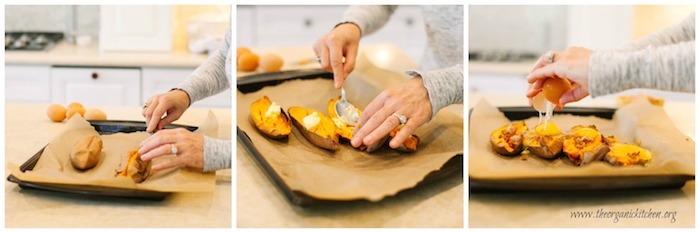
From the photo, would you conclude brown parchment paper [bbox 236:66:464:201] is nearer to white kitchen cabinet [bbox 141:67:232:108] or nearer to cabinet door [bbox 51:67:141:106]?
white kitchen cabinet [bbox 141:67:232:108]

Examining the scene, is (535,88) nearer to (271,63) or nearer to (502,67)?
(271,63)

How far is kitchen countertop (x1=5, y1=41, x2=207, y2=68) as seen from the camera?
1886 millimetres

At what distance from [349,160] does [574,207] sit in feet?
1.46

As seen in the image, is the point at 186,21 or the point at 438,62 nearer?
the point at 438,62

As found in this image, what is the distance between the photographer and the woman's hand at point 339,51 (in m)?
1.84

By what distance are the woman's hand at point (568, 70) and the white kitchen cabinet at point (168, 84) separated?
66cm

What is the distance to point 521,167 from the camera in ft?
4.89

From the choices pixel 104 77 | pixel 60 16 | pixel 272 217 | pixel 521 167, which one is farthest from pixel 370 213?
pixel 60 16

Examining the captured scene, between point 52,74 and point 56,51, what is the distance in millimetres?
307

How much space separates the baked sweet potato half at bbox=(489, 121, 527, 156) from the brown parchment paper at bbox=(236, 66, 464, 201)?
75 mm

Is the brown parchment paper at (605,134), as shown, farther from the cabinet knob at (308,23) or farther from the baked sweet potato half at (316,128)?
the cabinet knob at (308,23)

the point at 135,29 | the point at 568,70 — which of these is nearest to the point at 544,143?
the point at 568,70

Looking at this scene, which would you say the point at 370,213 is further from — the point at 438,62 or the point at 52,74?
the point at 52,74

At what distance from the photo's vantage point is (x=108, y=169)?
152 cm
